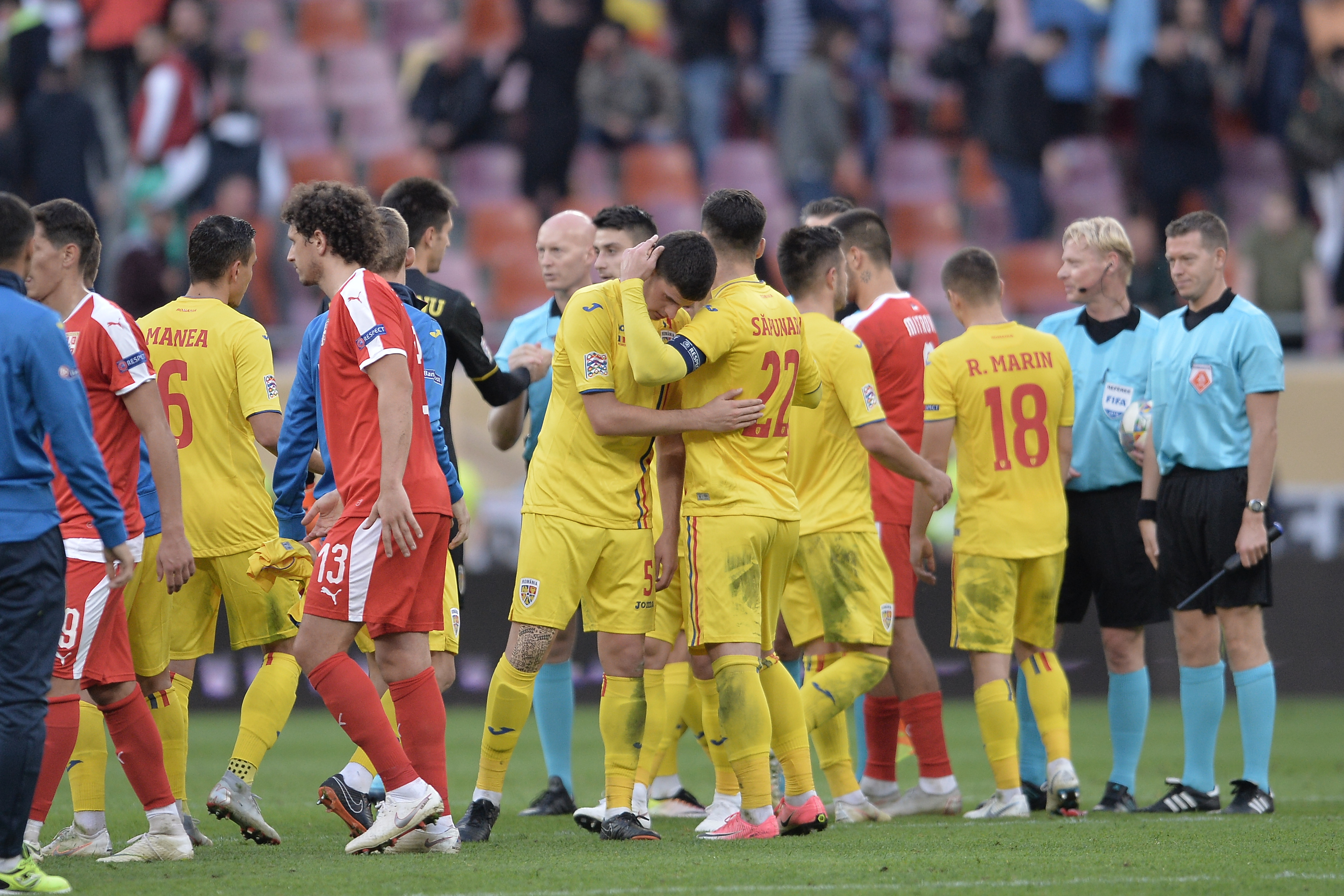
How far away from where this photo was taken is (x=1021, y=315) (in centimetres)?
1518

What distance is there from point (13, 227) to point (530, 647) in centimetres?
234

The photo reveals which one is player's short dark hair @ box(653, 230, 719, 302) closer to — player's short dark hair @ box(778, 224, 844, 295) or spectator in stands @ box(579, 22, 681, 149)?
player's short dark hair @ box(778, 224, 844, 295)

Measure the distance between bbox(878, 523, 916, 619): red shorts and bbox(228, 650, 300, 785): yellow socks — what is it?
2758 millimetres

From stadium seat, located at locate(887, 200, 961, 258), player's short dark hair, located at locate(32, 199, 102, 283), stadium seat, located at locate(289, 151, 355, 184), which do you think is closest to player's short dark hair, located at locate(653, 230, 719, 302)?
player's short dark hair, located at locate(32, 199, 102, 283)

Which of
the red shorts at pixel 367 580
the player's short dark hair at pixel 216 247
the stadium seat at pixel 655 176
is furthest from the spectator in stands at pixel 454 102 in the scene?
the red shorts at pixel 367 580

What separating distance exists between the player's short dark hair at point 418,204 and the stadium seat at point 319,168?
880cm

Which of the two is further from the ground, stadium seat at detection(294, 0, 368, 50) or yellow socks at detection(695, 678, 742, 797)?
stadium seat at detection(294, 0, 368, 50)

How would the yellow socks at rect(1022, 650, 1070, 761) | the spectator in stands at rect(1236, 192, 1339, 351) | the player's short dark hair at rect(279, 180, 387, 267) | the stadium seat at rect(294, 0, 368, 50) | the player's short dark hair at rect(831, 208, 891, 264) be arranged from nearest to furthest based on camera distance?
the player's short dark hair at rect(279, 180, 387, 267), the yellow socks at rect(1022, 650, 1070, 761), the player's short dark hair at rect(831, 208, 891, 264), the spectator in stands at rect(1236, 192, 1339, 351), the stadium seat at rect(294, 0, 368, 50)

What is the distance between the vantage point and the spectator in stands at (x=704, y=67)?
54.0ft

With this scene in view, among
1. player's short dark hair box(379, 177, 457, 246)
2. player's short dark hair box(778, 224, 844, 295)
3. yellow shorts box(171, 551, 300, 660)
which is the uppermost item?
player's short dark hair box(379, 177, 457, 246)

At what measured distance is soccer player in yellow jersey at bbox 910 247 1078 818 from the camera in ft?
23.2

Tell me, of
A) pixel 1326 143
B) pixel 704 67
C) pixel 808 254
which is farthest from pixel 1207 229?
pixel 704 67

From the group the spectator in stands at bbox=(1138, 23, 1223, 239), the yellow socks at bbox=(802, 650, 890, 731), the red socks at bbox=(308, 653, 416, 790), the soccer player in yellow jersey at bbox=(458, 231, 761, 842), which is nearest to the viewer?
the red socks at bbox=(308, 653, 416, 790)

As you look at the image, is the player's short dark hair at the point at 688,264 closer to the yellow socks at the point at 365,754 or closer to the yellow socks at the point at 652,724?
the yellow socks at the point at 652,724
